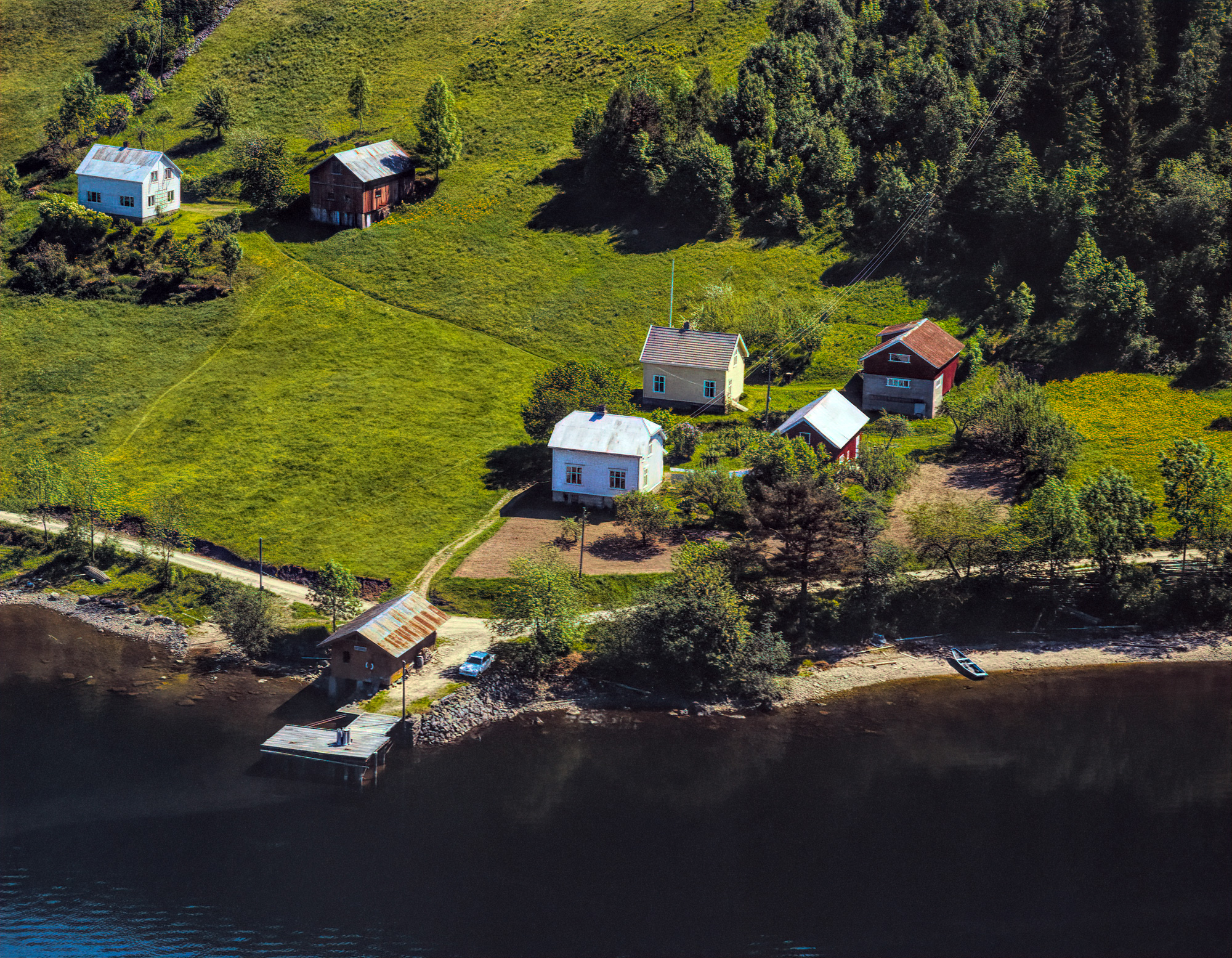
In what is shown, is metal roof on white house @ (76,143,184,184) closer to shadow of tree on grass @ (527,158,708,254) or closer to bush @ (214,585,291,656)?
shadow of tree on grass @ (527,158,708,254)

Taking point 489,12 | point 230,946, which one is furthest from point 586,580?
point 489,12

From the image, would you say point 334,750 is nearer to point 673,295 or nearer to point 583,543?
point 583,543

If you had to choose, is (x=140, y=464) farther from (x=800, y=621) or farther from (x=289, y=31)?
(x=289, y=31)

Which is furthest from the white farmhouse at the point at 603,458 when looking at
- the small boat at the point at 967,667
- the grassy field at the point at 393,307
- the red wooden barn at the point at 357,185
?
the red wooden barn at the point at 357,185

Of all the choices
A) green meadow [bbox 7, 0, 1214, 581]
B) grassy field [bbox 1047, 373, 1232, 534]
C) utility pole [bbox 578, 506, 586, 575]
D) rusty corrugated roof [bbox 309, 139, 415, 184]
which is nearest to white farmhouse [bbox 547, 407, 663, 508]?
utility pole [bbox 578, 506, 586, 575]

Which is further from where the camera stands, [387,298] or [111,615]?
[387,298]

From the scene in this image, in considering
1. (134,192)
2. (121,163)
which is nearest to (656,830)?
(134,192)

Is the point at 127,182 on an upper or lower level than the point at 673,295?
upper

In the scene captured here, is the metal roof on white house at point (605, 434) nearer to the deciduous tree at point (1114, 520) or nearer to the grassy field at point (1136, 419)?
the deciduous tree at point (1114, 520)
